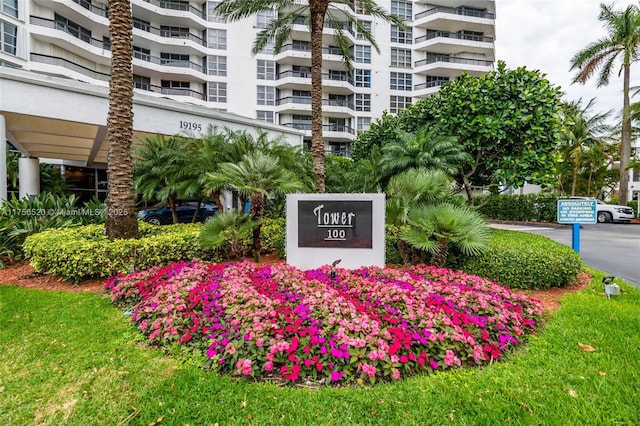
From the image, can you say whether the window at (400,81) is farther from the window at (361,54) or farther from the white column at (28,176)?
the white column at (28,176)

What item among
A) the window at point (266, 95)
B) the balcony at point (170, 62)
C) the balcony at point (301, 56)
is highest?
the balcony at point (301, 56)

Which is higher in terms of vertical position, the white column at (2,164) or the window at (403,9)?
the window at (403,9)

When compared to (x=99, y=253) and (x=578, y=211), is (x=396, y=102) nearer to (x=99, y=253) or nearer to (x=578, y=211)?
(x=578, y=211)

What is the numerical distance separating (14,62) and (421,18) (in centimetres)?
3464

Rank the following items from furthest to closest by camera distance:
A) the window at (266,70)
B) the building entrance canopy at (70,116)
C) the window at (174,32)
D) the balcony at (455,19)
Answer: the balcony at (455,19), the window at (266,70), the window at (174,32), the building entrance canopy at (70,116)

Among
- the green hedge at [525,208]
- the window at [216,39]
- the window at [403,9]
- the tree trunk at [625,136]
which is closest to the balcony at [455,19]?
the window at [403,9]

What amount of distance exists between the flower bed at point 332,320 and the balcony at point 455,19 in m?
35.6

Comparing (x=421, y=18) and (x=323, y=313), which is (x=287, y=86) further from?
(x=323, y=313)

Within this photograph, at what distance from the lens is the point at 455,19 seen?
3139 cm

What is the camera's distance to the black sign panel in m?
5.29

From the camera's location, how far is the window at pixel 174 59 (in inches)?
1081

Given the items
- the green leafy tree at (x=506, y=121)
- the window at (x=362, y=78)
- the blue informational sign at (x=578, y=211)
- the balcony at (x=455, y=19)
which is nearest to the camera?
the blue informational sign at (x=578, y=211)

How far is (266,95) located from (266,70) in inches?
92.6

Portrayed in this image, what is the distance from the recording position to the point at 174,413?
2.27 metres
